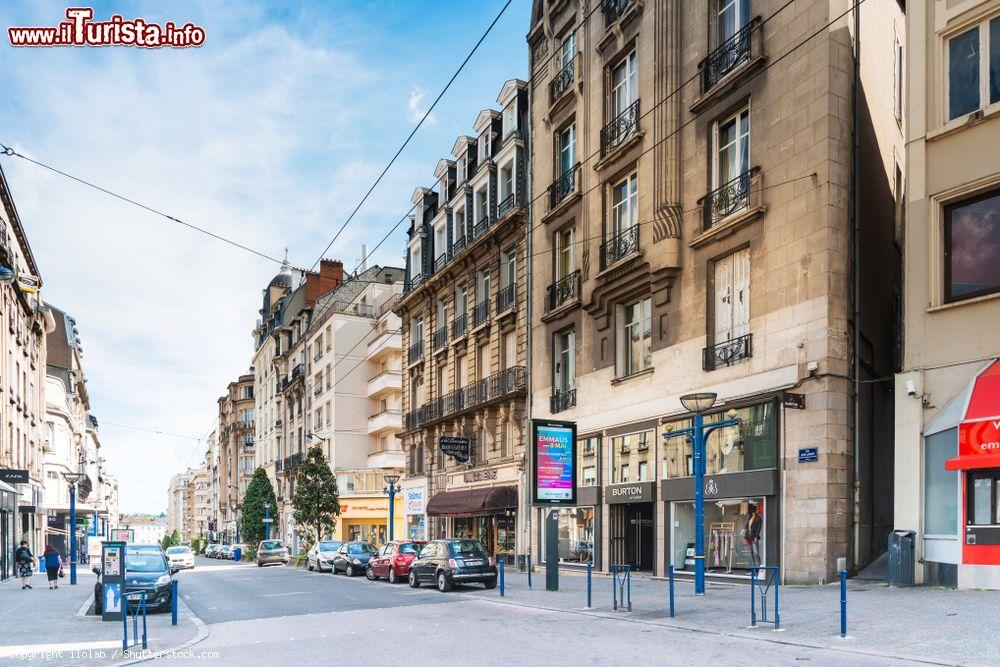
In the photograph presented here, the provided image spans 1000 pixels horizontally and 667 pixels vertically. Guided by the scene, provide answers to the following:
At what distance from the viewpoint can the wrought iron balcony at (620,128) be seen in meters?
27.1

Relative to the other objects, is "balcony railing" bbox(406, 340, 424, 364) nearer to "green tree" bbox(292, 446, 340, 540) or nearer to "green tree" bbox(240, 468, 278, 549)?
"green tree" bbox(292, 446, 340, 540)

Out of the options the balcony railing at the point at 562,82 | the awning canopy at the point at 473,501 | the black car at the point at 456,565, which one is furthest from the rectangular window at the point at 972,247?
the awning canopy at the point at 473,501

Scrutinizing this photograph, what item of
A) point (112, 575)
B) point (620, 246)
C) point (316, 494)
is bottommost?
point (316, 494)

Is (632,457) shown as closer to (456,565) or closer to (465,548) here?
(465,548)

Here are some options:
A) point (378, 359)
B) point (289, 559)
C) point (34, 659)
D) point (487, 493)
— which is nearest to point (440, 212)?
point (487, 493)

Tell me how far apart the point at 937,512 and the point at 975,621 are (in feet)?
16.5

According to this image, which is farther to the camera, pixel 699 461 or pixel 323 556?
pixel 323 556

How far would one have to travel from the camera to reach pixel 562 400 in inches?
1231

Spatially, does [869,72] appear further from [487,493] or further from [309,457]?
[309,457]

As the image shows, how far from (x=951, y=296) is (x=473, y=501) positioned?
2214cm

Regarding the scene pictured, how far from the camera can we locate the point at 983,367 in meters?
17.0

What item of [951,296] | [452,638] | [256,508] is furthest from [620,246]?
[256,508]

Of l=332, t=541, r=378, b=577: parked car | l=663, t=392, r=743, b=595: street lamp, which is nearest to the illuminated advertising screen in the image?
l=663, t=392, r=743, b=595: street lamp

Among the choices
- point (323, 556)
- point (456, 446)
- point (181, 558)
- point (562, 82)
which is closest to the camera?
point (562, 82)
